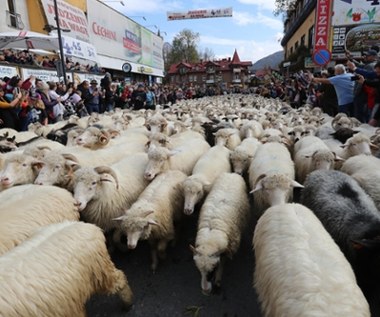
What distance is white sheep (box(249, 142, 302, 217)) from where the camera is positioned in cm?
300

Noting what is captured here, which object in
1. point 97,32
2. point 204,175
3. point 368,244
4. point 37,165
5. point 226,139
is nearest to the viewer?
point 368,244

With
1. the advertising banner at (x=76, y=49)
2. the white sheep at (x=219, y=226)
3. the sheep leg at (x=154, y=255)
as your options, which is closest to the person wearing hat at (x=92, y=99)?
the advertising banner at (x=76, y=49)

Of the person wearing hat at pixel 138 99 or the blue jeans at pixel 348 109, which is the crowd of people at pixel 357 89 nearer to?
the blue jeans at pixel 348 109

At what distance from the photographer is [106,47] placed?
25922 mm

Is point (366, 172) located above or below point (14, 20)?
below

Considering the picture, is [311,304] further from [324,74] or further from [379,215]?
[324,74]

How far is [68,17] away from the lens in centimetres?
1755

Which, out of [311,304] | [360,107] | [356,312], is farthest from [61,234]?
[360,107]

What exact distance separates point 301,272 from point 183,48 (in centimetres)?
7250

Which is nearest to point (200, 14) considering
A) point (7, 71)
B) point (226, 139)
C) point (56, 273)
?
point (7, 71)

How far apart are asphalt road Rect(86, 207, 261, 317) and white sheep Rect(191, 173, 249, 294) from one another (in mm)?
148

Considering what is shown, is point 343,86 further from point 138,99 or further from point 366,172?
point 138,99

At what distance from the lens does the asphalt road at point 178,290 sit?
8.26ft

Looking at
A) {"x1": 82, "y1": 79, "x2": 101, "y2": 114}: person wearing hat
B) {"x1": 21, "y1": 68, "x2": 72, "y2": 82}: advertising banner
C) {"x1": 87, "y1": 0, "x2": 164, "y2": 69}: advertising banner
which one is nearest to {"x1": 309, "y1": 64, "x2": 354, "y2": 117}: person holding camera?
{"x1": 82, "y1": 79, "x2": 101, "y2": 114}: person wearing hat
